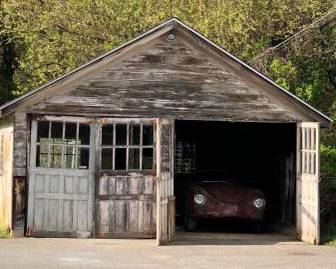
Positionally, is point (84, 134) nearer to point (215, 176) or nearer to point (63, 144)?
point (63, 144)

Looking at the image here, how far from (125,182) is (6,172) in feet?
9.09

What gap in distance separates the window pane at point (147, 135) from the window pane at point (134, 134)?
142mm

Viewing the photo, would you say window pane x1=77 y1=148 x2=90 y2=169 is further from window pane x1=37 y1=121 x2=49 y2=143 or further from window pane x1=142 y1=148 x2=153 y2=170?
window pane x1=142 y1=148 x2=153 y2=170

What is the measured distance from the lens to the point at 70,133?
15.4 metres

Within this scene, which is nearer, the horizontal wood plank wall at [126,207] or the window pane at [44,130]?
the window pane at [44,130]

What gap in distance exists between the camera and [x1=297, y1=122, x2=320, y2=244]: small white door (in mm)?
15477

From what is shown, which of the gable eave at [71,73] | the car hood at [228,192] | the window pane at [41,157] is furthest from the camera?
the car hood at [228,192]

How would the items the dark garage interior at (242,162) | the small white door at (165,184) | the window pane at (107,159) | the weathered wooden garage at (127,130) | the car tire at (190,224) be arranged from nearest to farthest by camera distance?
the small white door at (165,184)
the weathered wooden garage at (127,130)
the window pane at (107,159)
the car tire at (190,224)
the dark garage interior at (242,162)

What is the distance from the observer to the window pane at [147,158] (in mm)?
15742

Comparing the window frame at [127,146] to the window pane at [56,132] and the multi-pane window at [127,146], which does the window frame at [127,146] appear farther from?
the window pane at [56,132]

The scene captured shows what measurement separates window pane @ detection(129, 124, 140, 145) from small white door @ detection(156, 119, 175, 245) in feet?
2.02

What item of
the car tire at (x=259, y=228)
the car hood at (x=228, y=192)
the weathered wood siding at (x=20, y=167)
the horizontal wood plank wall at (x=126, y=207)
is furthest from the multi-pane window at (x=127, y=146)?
the car tire at (x=259, y=228)

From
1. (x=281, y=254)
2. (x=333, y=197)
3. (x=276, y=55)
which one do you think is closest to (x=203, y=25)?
(x=276, y=55)

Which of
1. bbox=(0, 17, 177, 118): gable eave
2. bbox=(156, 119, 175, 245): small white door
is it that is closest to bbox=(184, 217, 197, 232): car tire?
bbox=(156, 119, 175, 245): small white door
